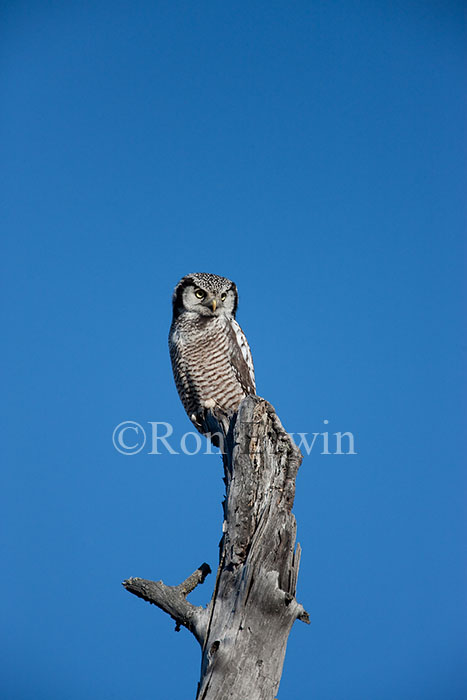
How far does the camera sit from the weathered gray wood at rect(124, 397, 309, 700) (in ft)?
9.69

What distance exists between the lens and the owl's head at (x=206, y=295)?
15.9 ft

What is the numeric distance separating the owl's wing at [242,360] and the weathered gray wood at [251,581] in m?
1.46

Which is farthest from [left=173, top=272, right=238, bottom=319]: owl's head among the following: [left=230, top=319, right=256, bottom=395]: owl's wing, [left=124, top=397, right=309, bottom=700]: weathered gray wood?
[left=124, top=397, right=309, bottom=700]: weathered gray wood

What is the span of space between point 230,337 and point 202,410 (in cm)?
66

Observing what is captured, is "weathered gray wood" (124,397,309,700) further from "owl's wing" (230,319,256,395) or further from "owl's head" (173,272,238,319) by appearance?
"owl's head" (173,272,238,319)

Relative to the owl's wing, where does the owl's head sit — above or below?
above

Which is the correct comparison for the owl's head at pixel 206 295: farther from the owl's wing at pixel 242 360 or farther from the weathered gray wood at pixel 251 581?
the weathered gray wood at pixel 251 581

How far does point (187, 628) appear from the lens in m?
3.25

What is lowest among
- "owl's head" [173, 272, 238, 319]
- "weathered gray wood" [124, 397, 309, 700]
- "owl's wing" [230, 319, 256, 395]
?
"weathered gray wood" [124, 397, 309, 700]

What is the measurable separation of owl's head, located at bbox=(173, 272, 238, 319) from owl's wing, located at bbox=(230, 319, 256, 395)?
7.3 inches

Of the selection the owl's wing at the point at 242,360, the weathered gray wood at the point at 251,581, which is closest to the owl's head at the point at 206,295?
the owl's wing at the point at 242,360

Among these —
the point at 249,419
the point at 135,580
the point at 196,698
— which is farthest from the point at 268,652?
the point at 249,419

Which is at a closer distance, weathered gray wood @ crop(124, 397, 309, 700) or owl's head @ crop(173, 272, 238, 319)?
weathered gray wood @ crop(124, 397, 309, 700)

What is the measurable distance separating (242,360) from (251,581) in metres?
2.23
